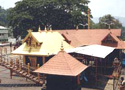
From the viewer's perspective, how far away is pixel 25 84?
920 inches

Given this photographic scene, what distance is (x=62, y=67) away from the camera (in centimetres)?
1356

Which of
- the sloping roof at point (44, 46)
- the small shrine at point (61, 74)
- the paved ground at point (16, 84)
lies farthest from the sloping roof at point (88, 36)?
the small shrine at point (61, 74)

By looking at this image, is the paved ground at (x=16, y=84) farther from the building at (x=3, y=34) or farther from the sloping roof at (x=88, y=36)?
the building at (x=3, y=34)

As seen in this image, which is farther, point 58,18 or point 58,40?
point 58,18

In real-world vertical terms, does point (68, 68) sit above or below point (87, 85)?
above

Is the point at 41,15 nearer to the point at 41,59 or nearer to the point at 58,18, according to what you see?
the point at 58,18

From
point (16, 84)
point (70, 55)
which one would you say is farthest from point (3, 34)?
point (70, 55)

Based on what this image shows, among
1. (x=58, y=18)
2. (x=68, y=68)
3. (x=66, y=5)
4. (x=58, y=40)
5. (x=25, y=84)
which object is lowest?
(x=25, y=84)

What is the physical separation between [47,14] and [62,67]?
125 feet

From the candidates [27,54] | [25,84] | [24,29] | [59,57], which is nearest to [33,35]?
[27,54]

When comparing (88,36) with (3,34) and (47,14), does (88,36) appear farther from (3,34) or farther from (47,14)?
(3,34)

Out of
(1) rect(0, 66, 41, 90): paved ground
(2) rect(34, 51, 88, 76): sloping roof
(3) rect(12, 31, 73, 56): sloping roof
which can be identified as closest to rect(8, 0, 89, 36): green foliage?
(3) rect(12, 31, 73, 56): sloping roof

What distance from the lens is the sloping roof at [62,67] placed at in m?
13.2

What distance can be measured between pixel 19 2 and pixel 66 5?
11.6 meters
